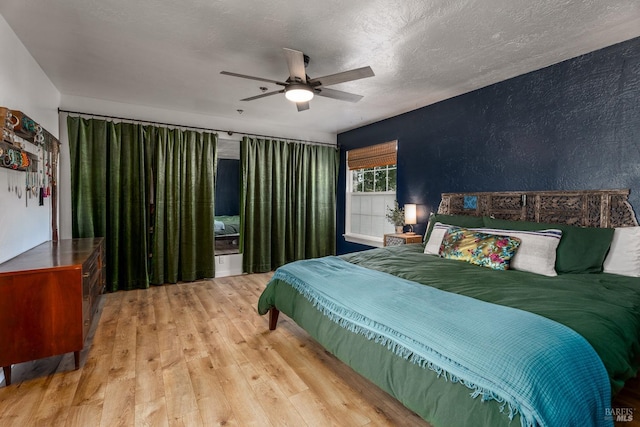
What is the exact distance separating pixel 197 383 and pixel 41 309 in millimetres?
1100

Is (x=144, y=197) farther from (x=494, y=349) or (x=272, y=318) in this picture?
(x=494, y=349)

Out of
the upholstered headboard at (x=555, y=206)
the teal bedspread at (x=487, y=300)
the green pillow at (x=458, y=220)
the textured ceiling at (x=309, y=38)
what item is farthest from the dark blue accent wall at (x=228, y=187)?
the upholstered headboard at (x=555, y=206)

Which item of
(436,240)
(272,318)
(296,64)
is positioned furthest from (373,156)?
(272,318)

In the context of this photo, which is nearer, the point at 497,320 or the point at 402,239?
the point at 497,320

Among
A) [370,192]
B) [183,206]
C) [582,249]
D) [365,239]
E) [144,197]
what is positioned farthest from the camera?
[370,192]

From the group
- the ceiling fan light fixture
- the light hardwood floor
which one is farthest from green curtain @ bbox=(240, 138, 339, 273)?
the ceiling fan light fixture

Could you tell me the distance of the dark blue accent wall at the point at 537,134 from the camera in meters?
2.45

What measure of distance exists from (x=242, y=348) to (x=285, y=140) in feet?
11.4

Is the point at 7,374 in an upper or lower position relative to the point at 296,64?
lower

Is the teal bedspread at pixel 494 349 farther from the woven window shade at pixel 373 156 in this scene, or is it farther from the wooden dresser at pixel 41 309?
the woven window shade at pixel 373 156

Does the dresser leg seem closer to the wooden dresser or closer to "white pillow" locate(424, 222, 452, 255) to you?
the wooden dresser

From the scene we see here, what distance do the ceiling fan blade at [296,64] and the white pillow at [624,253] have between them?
106 inches

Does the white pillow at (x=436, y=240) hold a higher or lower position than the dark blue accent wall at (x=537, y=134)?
lower

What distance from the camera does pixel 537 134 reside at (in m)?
2.96
